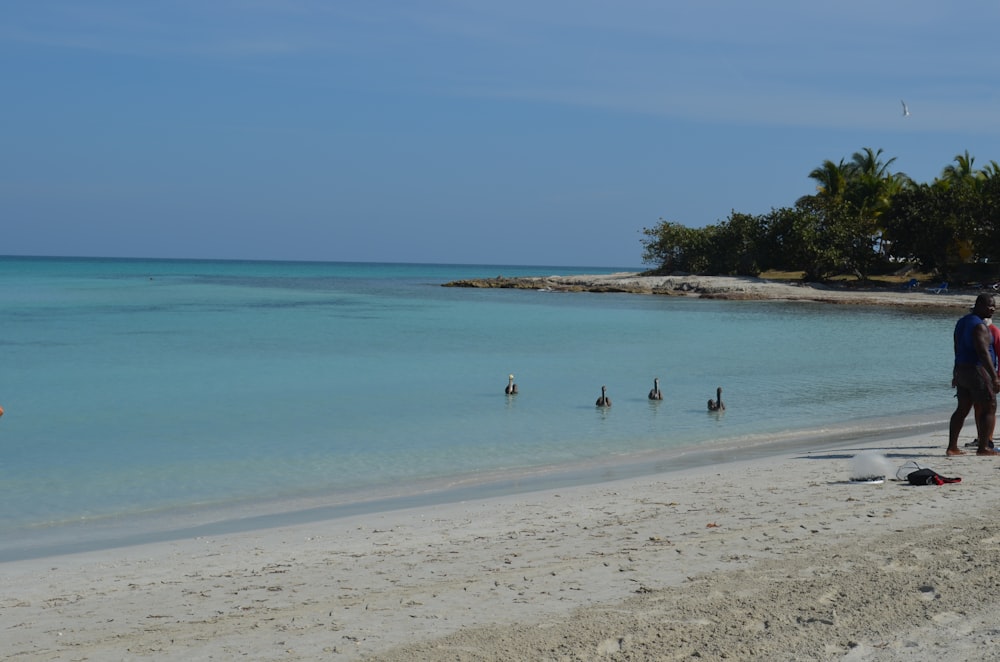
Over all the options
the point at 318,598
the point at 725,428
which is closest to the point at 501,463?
the point at 725,428

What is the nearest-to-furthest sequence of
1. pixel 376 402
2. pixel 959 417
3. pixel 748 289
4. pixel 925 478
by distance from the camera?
pixel 925 478
pixel 959 417
pixel 376 402
pixel 748 289

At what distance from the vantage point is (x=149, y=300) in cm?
5625

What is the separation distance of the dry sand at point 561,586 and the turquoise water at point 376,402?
232cm

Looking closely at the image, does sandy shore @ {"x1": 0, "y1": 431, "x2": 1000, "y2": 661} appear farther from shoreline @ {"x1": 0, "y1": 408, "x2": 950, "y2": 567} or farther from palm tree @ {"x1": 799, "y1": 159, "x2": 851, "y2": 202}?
palm tree @ {"x1": 799, "y1": 159, "x2": 851, "y2": 202}

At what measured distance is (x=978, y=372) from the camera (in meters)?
10.6

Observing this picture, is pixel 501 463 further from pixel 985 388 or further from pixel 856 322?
pixel 856 322

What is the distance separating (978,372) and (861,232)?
177ft

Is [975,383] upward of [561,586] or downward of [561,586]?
upward

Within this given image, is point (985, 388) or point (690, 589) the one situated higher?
point (985, 388)

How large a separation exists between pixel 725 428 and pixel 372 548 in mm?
8995

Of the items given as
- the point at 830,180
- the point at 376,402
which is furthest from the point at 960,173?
the point at 376,402

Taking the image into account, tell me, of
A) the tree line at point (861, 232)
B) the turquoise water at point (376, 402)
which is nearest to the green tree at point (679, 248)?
the tree line at point (861, 232)

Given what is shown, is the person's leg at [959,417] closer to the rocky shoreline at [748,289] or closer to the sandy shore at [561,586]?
the sandy shore at [561,586]

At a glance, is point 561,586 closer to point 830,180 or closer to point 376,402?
point 376,402
